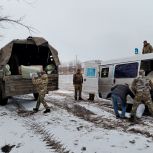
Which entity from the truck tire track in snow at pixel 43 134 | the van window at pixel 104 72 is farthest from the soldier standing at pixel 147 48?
the truck tire track in snow at pixel 43 134

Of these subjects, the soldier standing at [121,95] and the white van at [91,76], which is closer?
the soldier standing at [121,95]

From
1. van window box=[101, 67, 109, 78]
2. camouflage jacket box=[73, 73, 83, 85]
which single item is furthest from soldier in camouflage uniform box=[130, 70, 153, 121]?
camouflage jacket box=[73, 73, 83, 85]

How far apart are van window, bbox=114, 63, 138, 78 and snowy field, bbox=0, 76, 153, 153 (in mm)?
1527

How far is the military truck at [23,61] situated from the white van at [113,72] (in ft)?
5.29

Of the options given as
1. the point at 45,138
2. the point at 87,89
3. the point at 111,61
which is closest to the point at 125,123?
the point at 45,138

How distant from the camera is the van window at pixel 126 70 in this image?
12305 millimetres

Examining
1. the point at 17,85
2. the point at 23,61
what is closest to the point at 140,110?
the point at 17,85

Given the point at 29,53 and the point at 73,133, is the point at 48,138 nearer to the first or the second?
the point at 73,133

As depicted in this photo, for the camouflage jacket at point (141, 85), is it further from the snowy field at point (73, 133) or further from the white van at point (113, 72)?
the white van at point (113, 72)

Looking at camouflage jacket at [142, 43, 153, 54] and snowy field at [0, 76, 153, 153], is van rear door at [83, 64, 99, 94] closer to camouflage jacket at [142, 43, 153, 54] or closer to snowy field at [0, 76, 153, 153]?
camouflage jacket at [142, 43, 153, 54]

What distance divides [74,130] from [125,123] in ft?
5.80

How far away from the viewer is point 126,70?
12773mm

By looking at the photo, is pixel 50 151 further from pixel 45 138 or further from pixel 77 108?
pixel 77 108

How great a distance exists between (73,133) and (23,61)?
8.92m
